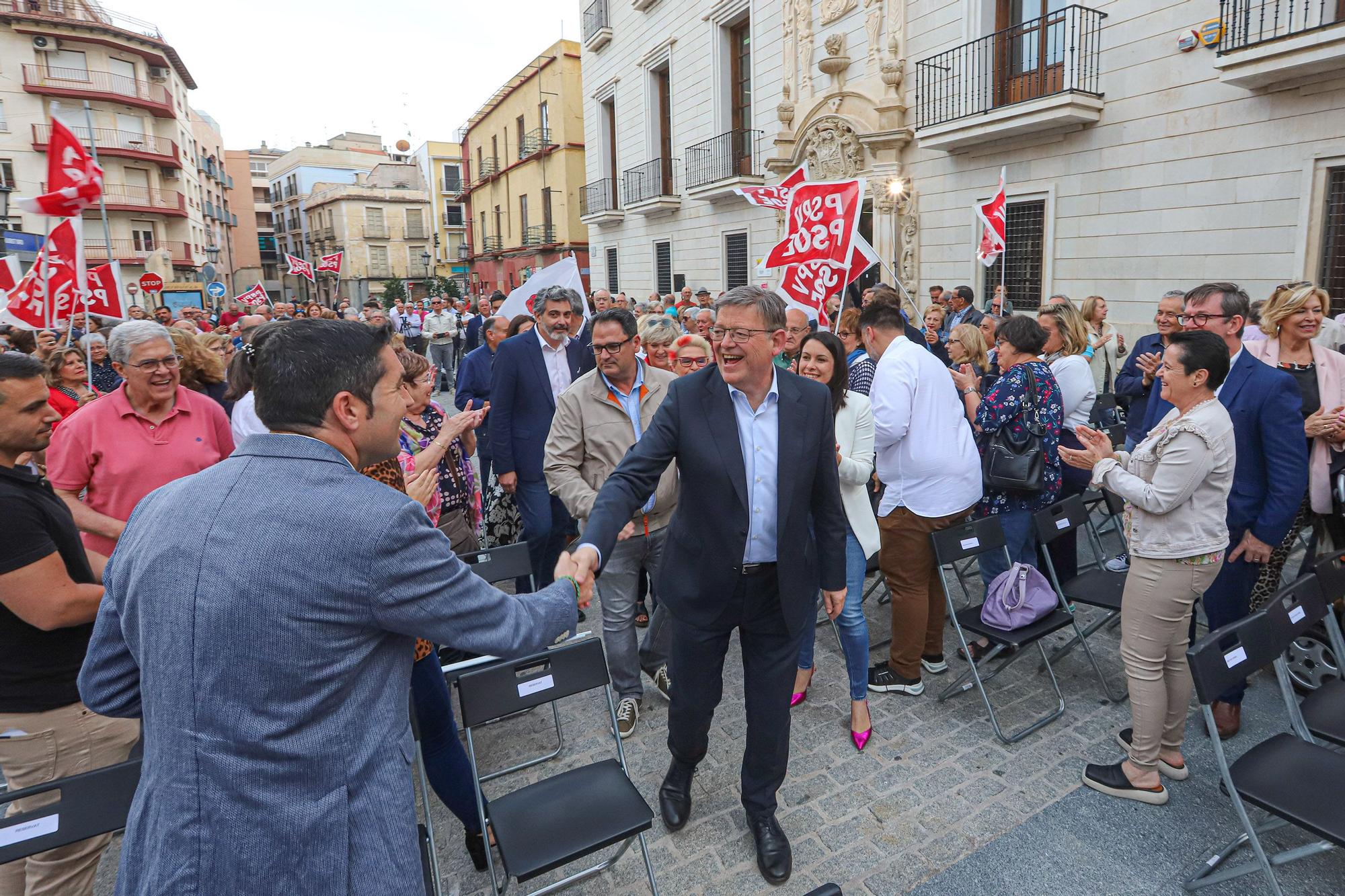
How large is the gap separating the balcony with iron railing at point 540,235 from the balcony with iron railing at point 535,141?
286cm

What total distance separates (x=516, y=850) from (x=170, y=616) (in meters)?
1.40

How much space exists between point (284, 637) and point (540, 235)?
3064 cm

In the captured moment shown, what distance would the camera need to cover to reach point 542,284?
6.09 m

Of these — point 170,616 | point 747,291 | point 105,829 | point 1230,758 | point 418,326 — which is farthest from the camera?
point 418,326

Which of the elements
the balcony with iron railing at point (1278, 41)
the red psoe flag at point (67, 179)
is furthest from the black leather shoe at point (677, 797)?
the balcony with iron railing at point (1278, 41)

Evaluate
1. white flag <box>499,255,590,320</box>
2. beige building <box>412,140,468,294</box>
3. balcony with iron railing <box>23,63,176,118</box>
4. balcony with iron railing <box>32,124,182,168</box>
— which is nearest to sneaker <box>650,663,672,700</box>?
white flag <box>499,255,590,320</box>

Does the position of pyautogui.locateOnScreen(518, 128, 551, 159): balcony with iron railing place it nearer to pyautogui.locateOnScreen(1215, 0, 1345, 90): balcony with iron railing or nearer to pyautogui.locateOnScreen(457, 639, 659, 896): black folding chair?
pyautogui.locateOnScreen(1215, 0, 1345, 90): balcony with iron railing

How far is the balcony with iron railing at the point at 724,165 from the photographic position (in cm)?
1617

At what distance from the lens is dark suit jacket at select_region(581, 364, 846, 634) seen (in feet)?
8.57

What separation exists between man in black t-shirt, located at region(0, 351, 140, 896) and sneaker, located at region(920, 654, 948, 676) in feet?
12.0

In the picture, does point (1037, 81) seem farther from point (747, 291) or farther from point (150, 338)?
point (150, 338)

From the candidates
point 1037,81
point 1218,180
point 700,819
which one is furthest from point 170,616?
point 1037,81

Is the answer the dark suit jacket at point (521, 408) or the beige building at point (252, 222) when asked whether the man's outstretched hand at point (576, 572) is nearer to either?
the dark suit jacket at point (521, 408)

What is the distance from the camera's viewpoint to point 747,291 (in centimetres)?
269
